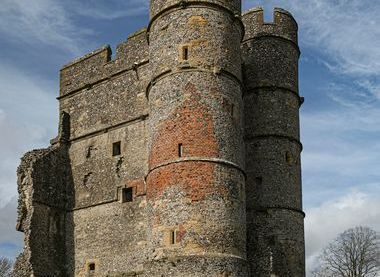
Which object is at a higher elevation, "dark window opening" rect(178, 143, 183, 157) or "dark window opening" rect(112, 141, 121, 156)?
"dark window opening" rect(112, 141, 121, 156)

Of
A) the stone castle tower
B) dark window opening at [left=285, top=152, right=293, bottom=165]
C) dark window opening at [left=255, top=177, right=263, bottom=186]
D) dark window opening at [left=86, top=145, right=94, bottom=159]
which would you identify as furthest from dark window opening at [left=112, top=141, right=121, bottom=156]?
dark window opening at [left=285, top=152, right=293, bottom=165]

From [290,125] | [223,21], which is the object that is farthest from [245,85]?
[223,21]

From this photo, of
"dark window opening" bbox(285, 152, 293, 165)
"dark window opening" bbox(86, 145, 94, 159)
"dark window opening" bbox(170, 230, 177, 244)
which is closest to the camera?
"dark window opening" bbox(170, 230, 177, 244)

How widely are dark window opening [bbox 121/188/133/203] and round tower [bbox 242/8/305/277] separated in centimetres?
416

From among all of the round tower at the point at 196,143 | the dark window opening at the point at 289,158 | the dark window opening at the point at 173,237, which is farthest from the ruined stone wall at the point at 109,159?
the dark window opening at the point at 289,158

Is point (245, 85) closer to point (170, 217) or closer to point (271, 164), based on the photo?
point (271, 164)

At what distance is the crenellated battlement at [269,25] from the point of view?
2347 centimetres

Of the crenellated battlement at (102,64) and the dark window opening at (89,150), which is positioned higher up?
the crenellated battlement at (102,64)

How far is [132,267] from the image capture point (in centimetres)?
2080

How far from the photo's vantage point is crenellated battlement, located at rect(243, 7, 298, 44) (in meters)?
23.5

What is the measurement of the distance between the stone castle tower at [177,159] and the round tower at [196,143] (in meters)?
0.03

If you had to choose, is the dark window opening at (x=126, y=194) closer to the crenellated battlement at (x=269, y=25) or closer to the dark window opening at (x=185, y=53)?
the dark window opening at (x=185, y=53)

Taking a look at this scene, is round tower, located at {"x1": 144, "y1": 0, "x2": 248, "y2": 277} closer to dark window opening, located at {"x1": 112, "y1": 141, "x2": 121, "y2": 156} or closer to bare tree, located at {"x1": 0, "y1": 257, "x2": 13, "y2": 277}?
dark window opening, located at {"x1": 112, "y1": 141, "x2": 121, "y2": 156}

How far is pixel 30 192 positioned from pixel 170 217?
7.39 m
